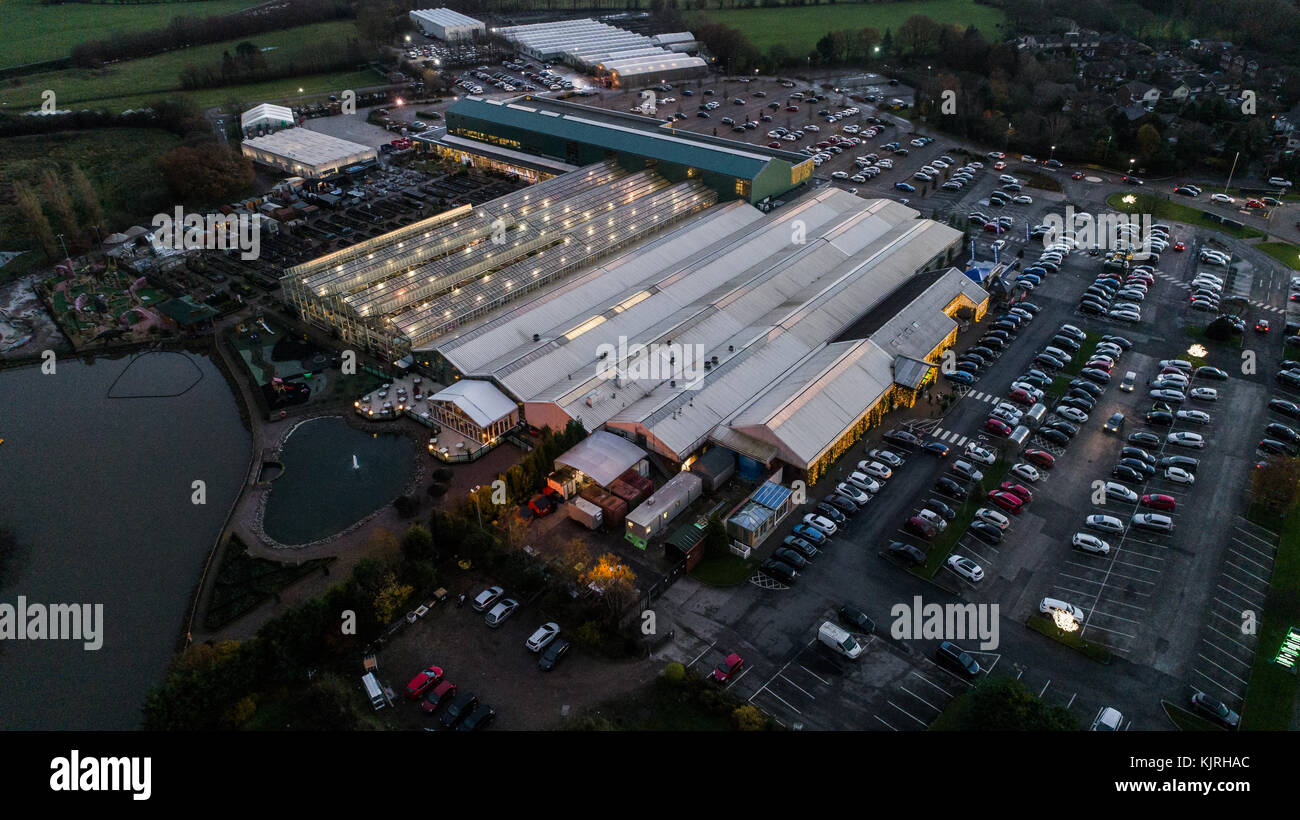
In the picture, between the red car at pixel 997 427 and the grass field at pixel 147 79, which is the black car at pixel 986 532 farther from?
the grass field at pixel 147 79

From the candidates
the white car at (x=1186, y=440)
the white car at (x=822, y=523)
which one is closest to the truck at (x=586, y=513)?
the white car at (x=822, y=523)

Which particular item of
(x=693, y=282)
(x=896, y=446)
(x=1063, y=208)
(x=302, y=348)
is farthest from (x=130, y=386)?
(x=1063, y=208)

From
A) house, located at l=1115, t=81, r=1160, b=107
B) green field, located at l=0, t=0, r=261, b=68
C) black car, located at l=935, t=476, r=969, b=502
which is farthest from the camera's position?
green field, located at l=0, t=0, r=261, b=68

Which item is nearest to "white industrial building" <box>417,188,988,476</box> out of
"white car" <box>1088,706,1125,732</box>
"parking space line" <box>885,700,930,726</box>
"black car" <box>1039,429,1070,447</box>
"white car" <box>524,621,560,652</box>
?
"black car" <box>1039,429,1070,447</box>

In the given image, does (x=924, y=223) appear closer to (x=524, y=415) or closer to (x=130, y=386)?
(x=524, y=415)

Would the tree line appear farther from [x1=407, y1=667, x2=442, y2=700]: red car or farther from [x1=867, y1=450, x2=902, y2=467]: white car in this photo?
[x1=867, y1=450, x2=902, y2=467]: white car

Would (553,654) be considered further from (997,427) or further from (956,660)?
(997,427)
